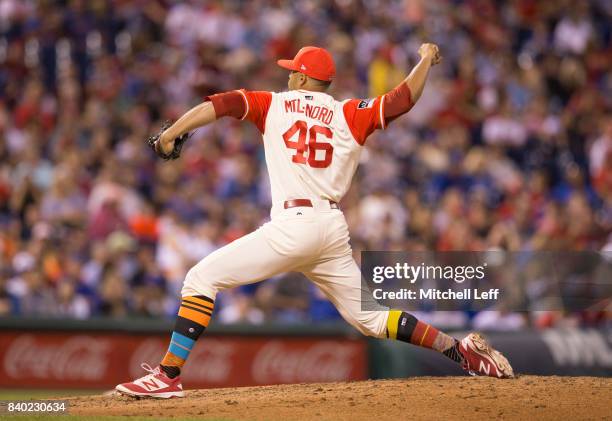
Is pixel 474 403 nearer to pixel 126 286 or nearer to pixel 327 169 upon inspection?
pixel 327 169

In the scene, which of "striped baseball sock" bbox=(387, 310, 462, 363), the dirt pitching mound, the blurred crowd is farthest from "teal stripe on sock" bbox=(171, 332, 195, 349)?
the blurred crowd

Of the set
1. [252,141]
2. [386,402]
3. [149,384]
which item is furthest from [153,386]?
[252,141]

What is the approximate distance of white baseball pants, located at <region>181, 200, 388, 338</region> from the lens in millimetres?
6730

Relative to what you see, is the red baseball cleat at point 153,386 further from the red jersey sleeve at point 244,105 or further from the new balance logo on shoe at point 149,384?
the red jersey sleeve at point 244,105

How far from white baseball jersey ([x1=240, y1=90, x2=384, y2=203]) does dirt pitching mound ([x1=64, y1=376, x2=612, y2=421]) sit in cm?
123

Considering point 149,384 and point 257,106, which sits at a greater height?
point 257,106

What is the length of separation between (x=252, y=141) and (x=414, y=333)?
26.0ft

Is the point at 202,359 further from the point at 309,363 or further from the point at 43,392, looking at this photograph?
the point at 43,392

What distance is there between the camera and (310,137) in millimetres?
6840

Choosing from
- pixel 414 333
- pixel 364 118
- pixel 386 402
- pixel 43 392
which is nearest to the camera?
pixel 386 402

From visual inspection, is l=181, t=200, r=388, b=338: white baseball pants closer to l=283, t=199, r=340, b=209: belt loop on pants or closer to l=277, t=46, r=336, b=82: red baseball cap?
l=283, t=199, r=340, b=209: belt loop on pants

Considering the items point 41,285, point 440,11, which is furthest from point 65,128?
point 440,11

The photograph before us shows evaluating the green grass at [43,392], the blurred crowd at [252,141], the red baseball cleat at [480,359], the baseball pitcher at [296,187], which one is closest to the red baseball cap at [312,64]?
the baseball pitcher at [296,187]

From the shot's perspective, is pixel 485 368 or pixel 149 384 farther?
pixel 485 368
